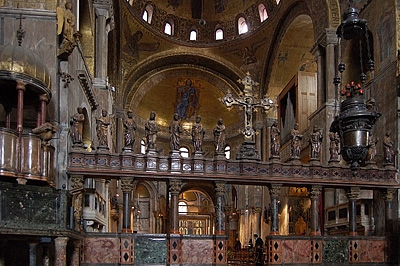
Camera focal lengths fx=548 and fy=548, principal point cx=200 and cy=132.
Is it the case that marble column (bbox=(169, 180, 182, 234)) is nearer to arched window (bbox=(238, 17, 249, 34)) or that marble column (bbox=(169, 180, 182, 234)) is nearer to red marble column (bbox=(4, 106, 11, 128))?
red marble column (bbox=(4, 106, 11, 128))

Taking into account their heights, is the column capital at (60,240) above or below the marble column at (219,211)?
below

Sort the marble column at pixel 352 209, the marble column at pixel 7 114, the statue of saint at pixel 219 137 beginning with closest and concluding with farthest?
the marble column at pixel 7 114
the statue of saint at pixel 219 137
the marble column at pixel 352 209

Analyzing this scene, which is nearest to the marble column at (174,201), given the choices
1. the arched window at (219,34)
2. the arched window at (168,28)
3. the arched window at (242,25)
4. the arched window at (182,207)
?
the arched window at (168,28)

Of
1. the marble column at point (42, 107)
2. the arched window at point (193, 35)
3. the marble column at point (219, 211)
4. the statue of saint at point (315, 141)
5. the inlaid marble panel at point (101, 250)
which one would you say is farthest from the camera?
the arched window at point (193, 35)

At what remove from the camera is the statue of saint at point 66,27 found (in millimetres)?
11891

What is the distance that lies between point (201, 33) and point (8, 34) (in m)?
19.5

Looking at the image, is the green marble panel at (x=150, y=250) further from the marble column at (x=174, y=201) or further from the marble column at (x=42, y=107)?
the marble column at (x=42, y=107)

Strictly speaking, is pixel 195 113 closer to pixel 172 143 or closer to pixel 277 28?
pixel 277 28

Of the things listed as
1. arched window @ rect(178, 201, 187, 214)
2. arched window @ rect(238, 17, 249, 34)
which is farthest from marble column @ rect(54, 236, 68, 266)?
arched window @ rect(178, 201, 187, 214)

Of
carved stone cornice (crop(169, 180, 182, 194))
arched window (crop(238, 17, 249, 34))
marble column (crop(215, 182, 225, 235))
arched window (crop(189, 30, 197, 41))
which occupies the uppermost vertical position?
arched window (crop(238, 17, 249, 34))

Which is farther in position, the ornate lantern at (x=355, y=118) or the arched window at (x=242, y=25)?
the arched window at (x=242, y=25)

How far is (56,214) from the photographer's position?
9.87 meters

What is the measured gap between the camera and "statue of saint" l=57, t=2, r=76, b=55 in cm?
1189

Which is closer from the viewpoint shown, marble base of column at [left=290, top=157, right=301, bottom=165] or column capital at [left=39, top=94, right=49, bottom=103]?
column capital at [left=39, top=94, right=49, bottom=103]
